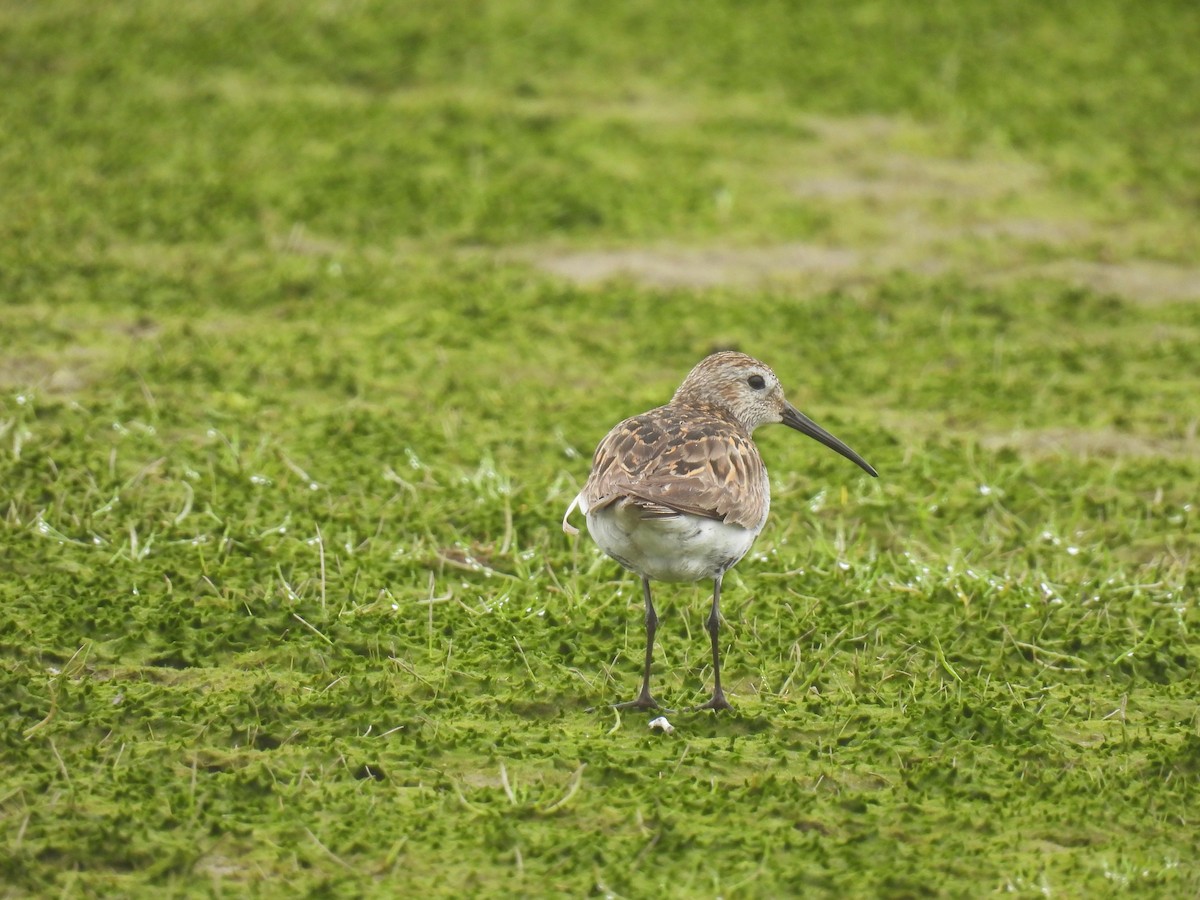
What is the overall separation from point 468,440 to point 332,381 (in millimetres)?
916

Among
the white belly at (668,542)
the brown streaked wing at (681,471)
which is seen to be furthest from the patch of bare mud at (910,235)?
the white belly at (668,542)

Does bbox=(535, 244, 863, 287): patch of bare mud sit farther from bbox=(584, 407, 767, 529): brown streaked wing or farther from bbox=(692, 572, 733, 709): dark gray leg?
bbox=(692, 572, 733, 709): dark gray leg

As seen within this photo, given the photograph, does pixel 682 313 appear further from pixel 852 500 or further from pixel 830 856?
pixel 830 856

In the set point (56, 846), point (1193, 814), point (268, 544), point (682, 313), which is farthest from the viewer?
point (682, 313)

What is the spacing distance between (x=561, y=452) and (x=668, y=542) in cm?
222

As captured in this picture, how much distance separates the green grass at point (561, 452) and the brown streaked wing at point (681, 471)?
633 millimetres

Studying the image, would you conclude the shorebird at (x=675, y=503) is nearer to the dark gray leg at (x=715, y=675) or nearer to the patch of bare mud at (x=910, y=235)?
the dark gray leg at (x=715, y=675)

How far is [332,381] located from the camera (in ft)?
25.5

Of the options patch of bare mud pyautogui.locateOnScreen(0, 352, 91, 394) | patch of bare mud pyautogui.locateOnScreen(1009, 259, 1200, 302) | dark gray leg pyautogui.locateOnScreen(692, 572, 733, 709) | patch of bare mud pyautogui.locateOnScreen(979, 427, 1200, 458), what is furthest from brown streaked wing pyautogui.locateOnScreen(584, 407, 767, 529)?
patch of bare mud pyautogui.locateOnScreen(1009, 259, 1200, 302)

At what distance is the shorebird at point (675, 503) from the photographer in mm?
5102

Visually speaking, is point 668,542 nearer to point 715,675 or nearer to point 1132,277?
point 715,675

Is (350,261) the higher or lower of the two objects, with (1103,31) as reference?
lower

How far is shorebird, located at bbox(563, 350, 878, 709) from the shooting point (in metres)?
5.10

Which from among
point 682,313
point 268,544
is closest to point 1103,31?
point 682,313
